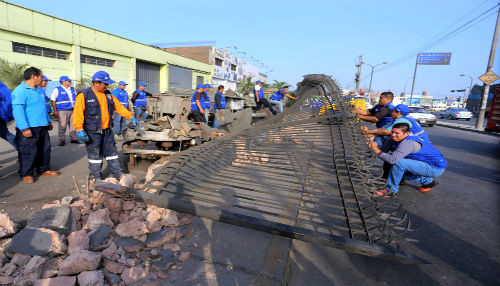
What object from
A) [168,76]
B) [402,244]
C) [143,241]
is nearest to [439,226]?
[402,244]

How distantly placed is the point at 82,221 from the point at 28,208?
1012 mm

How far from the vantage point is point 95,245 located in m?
1.89

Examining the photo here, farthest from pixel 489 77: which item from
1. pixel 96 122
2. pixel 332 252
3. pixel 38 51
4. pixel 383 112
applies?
pixel 38 51

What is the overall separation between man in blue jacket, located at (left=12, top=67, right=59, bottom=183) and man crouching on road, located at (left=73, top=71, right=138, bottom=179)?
79cm

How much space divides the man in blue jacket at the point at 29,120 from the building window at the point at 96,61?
12.0 metres

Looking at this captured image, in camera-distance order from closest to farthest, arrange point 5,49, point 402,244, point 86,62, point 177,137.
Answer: point 402,244 → point 177,137 → point 5,49 → point 86,62

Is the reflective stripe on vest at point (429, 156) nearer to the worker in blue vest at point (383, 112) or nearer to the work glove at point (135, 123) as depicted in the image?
the worker in blue vest at point (383, 112)

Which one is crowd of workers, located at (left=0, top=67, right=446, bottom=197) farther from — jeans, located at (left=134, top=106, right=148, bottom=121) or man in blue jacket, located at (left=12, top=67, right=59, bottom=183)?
jeans, located at (left=134, top=106, right=148, bottom=121)

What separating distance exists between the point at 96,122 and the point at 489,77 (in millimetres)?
16361

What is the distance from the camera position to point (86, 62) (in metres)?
13.7

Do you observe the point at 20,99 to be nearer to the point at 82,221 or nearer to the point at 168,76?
the point at 82,221

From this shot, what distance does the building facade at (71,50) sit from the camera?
10680 mm

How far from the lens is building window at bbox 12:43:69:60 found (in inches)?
434

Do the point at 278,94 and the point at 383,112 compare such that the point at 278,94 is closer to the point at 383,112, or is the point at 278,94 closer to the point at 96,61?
the point at 383,112
